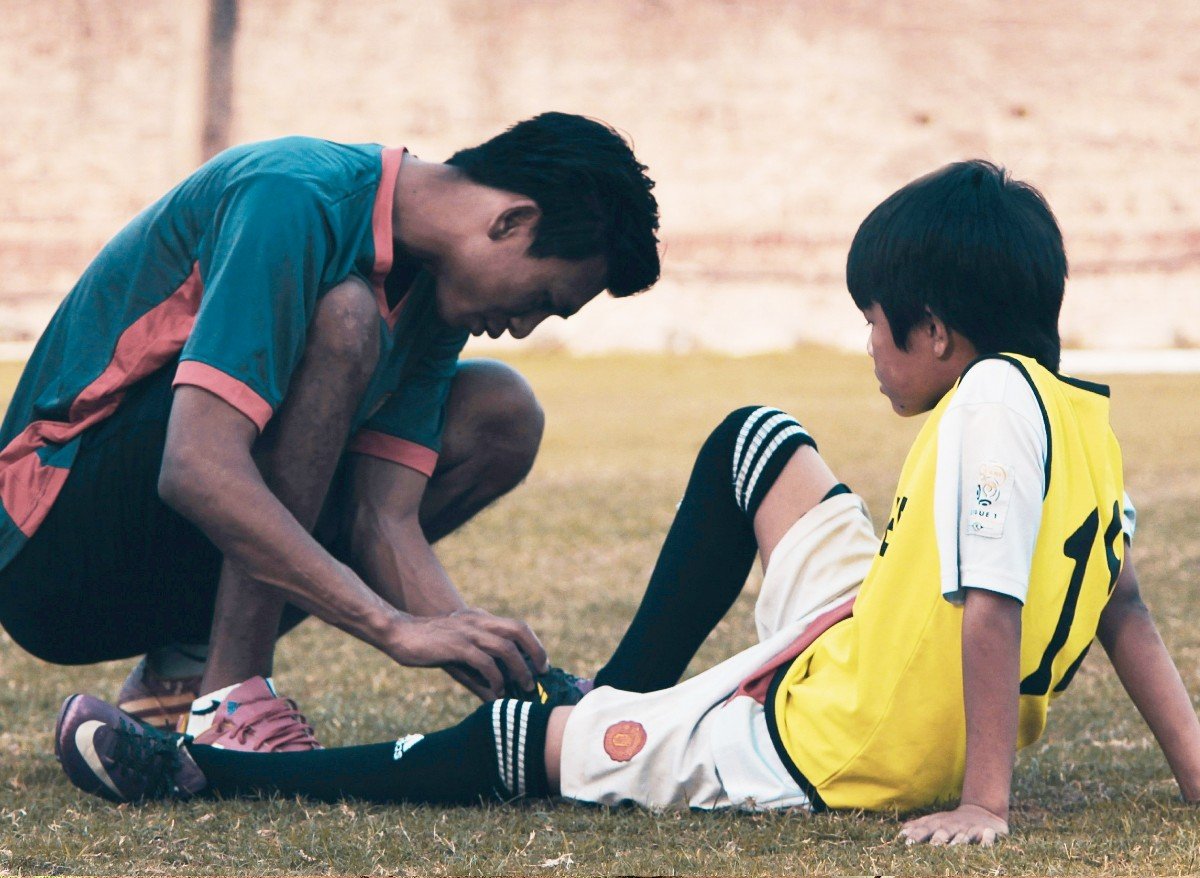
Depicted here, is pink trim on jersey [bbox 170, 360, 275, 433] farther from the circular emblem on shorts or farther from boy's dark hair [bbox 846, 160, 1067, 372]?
boy's dark hair [bbox 846, 160, 1067, 372]

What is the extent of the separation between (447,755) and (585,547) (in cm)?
268

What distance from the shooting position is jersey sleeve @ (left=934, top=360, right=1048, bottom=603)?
154 centimetres

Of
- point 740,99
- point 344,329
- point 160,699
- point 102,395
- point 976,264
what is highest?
point 740,99

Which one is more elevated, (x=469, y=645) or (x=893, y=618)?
(x=893, y=618)

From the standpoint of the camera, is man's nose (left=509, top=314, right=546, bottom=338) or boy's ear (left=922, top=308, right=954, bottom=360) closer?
boy's ear (left=922, top=308, right=954, bottom=360)

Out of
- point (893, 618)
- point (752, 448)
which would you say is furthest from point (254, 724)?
point (893, 618)

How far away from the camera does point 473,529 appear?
4863 millimetres

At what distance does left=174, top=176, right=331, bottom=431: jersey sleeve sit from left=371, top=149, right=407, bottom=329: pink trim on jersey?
12 centimetres

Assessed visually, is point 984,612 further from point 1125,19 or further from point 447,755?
point 1125,19

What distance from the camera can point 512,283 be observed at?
2.08 meters

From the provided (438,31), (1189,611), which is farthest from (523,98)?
(1189,611)

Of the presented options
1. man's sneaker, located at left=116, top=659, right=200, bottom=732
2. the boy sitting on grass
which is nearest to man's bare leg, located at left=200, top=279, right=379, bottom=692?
the boy sitting on grass

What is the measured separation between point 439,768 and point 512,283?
670 mm

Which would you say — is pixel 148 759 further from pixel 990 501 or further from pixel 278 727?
pixel 990 501
